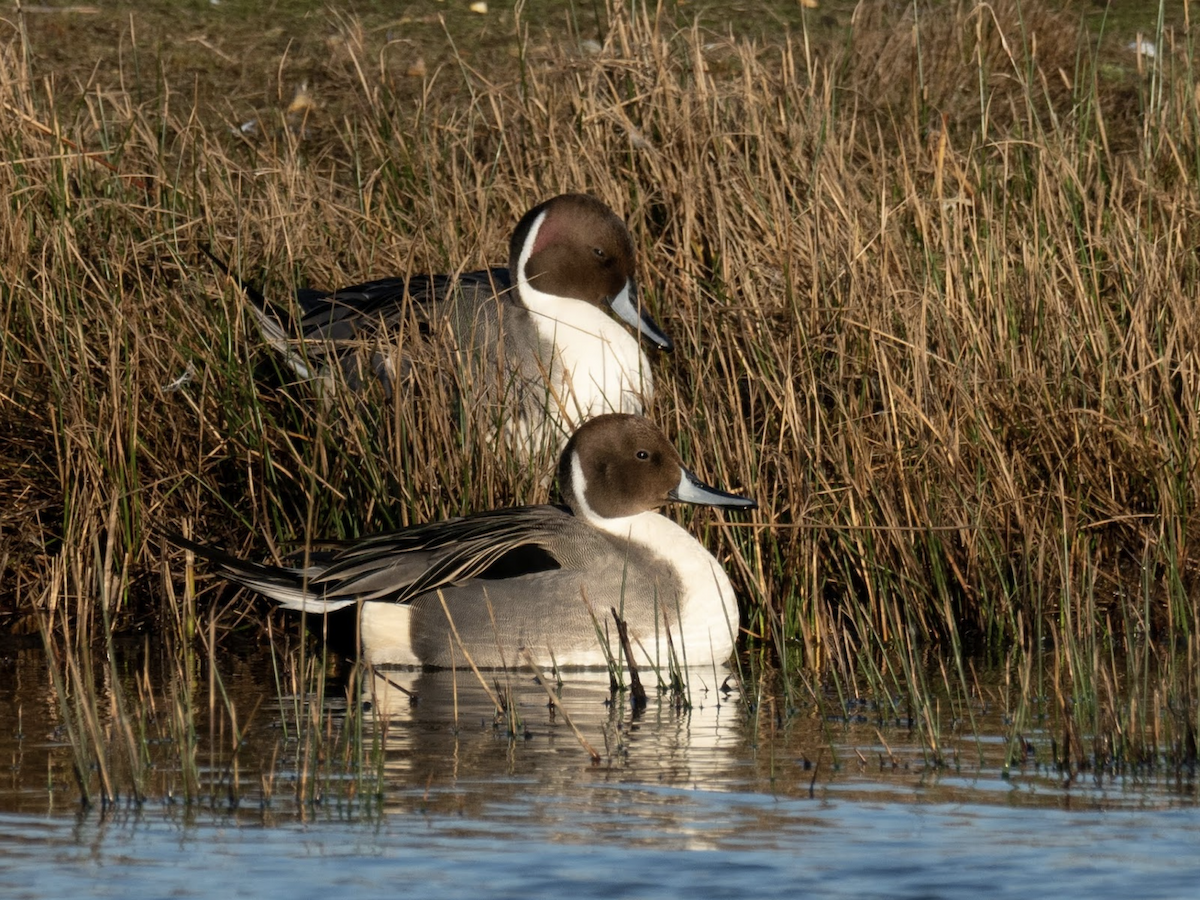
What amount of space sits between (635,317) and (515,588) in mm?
1378

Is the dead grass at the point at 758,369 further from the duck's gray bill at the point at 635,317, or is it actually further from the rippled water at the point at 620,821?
the rippled water at the point at 620,821

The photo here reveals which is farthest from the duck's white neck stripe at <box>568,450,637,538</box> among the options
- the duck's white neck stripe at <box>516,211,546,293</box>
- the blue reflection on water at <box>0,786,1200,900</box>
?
the blue reflection on water at <box>0,786,1200,900</box>

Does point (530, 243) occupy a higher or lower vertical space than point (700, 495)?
higher

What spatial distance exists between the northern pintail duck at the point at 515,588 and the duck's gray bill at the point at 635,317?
39.7 inches

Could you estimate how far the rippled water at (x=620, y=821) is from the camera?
3215 mm

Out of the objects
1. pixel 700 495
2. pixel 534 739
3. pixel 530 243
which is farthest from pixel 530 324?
pixel 534 739

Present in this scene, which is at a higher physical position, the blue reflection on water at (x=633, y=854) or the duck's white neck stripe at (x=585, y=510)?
the duck's white neck stripe at (x=585, y=510)

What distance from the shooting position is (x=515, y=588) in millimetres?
5164

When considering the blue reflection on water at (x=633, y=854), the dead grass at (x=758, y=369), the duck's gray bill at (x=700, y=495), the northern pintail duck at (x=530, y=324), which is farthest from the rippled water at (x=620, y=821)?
the northern pintail duck at (x=530, y=324)

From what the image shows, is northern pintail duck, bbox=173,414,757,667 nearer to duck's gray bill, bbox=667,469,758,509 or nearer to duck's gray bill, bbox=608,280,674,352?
duck's gray bill, bbox=667,469,758,509

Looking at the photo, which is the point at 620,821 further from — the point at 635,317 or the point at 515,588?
the point at 635,317

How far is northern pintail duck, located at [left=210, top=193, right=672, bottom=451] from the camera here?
5.79 meters

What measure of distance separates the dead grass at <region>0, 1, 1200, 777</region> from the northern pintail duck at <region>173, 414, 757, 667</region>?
227mm

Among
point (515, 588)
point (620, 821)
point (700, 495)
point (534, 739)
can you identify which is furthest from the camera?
point (700, 495)
